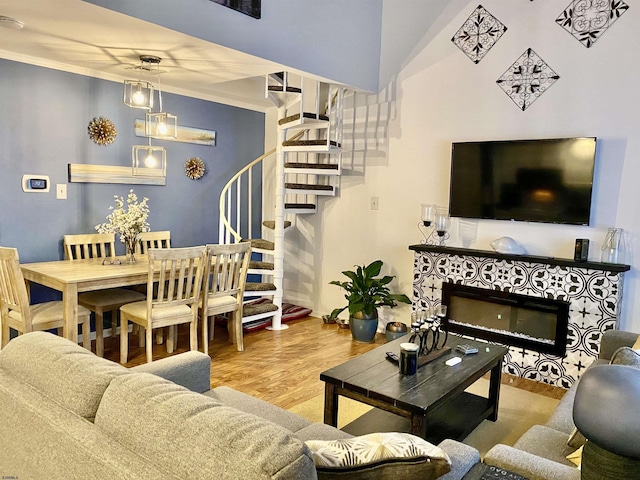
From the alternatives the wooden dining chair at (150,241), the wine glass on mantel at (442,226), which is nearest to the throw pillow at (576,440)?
the wine glass on mantel at (442,226)

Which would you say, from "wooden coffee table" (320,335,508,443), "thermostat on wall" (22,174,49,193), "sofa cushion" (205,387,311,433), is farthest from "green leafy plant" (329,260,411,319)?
"thermostat on wall" (22,174,49,193)

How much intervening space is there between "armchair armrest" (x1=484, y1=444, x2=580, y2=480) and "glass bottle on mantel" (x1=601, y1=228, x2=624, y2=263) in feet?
8.12

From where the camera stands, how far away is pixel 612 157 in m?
3.58

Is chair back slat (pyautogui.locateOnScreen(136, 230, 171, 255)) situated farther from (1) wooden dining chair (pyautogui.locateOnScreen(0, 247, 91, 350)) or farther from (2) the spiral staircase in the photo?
(1) wooden dining chair (pyautogui.locateOnScreen(0, 247, 91, 350))

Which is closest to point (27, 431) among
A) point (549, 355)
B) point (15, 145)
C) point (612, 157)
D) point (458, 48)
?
point (15, 145)

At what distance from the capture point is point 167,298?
383 cm

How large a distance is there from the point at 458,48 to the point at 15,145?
3859 millimetres

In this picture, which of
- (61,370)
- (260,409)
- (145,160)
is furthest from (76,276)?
(61,370)

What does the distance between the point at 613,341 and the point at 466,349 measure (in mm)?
897

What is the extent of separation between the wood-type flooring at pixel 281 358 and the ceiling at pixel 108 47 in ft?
7.80

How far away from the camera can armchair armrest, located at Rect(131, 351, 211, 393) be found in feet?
6.82

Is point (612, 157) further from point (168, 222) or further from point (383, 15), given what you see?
point (168, 222)

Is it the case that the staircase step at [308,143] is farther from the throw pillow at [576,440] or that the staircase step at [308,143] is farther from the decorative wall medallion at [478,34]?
the throw pillow at [576,440]

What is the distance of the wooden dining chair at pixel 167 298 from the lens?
3.59 meters
